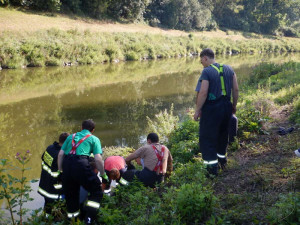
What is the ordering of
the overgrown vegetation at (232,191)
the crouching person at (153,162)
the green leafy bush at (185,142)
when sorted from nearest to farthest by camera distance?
the overgrown vegetation at (232,191)
the crouching person at (153,162)
the green leafy bush at (185,142)

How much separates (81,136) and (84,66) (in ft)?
72.7

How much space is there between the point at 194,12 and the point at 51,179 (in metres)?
56.4

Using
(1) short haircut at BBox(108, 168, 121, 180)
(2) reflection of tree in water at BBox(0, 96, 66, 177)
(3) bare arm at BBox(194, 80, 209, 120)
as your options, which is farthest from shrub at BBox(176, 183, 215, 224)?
(2) reflection of tree in water at BBox(0, 96, 66, 177)

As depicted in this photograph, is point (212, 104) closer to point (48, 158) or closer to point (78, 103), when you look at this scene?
point (48, 158)

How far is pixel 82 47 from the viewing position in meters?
27.2

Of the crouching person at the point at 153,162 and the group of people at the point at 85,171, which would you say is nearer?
the group of people at the point at 85,171

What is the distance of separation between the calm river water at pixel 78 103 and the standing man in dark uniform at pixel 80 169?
1.56 m

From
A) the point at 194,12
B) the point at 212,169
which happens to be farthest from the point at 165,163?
the point at 194,12

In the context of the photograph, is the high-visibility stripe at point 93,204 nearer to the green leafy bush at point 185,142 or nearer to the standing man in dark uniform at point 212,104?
the standing man in dark uniform at point 212,104

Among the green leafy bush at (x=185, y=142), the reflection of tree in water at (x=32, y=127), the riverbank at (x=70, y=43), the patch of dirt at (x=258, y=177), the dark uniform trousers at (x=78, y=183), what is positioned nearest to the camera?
the patch of dirt at (x=258, y=177)

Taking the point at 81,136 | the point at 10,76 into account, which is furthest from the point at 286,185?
the point at 10,76

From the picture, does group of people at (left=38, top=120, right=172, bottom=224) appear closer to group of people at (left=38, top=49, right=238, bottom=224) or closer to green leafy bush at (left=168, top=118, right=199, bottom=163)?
group of people at (left=38, top=49, right=238, bottom=224)

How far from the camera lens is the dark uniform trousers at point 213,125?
16.1 feet

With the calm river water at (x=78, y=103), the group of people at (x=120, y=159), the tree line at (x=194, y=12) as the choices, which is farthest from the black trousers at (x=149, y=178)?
the tree line at (x=194, y=12)
